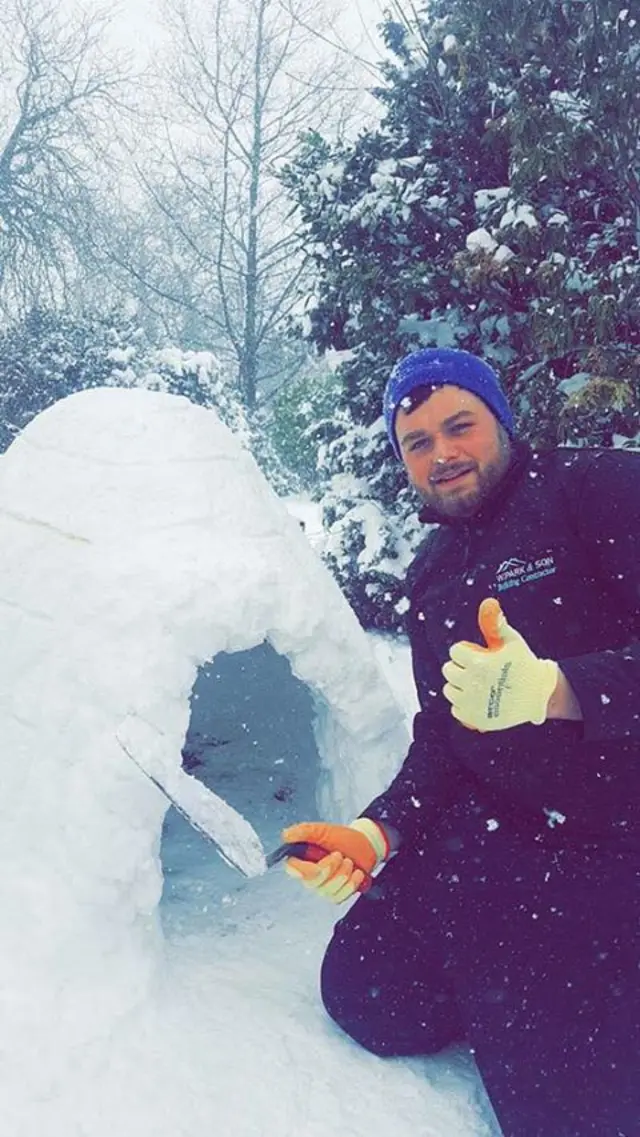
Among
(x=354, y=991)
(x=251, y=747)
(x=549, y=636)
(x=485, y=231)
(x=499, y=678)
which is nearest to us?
(x=499, y=678)

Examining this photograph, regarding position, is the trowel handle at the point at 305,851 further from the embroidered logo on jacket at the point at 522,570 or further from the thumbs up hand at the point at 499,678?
the embroidered logo on jacket at the point at 522,570

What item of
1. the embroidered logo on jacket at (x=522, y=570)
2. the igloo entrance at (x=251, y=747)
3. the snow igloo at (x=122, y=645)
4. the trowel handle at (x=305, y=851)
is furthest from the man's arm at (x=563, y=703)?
the igloo entrance at (x=251, y=747)

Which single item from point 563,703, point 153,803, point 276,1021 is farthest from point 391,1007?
point 563,703

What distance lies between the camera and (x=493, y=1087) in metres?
1.74

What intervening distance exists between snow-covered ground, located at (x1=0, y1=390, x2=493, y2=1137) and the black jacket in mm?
436

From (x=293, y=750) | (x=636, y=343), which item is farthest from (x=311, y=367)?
(x=293, y=750)

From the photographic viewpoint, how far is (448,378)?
6.96 feet

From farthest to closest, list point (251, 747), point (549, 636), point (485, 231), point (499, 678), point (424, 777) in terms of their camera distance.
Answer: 1. point (485, 231)
2. point (251, 747)
3. point (424, 777)
4. point (549, 636)
5. point (499, 678)

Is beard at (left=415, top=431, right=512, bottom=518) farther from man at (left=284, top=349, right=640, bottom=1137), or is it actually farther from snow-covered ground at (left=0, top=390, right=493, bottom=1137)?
snow-covered ground at (left=0, top=390, right=493, bottom=1137)

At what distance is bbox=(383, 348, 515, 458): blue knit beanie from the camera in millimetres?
2129

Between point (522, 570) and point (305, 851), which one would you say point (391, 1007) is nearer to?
point (305, 851)

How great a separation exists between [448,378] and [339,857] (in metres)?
1.17

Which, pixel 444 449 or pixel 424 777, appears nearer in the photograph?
pixel 444 449

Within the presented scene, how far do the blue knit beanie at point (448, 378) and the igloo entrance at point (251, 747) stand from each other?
1598mm
